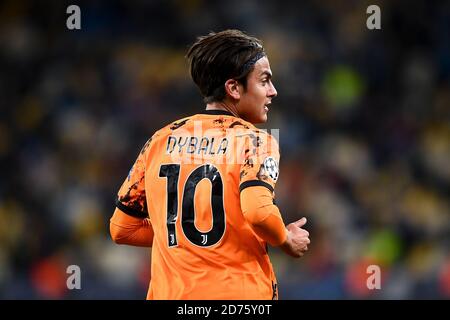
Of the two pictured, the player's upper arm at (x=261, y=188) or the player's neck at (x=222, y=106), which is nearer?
the player's upper arm at (x=261, y=188)

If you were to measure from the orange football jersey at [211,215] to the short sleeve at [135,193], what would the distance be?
0.40ft

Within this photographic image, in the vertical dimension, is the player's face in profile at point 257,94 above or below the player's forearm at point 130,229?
above

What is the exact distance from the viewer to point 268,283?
114 inches

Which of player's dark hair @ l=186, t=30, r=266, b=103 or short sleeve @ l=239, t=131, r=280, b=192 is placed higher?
player's dark hair @ l=186, t=30, r=266, b=103

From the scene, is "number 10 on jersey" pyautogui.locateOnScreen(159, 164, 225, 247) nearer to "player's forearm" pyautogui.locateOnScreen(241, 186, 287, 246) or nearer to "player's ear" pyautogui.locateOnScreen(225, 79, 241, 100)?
"player's forearm" pyautogui.locateOnScreen(241, 186, 287, 246)

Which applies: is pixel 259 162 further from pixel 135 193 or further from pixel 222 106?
pixel 135 193

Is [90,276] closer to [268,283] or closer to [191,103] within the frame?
[191,103]

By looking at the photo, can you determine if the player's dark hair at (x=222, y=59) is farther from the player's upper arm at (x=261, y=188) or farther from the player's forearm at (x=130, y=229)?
the player's forearm at (x=130, y=229)

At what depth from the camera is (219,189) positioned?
280 cm

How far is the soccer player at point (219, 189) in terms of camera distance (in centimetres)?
279

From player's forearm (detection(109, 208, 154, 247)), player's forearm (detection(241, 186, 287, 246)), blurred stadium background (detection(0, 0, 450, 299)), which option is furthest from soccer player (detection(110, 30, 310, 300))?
blurred stadium background (detection(0, 0, 450, 299))

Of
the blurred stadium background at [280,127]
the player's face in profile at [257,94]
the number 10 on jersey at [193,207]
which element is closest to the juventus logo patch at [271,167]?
the number 10 on jersey at [193,207]

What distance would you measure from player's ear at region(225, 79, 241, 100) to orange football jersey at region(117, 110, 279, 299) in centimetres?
11

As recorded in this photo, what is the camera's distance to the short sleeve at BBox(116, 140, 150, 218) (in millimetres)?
3066
